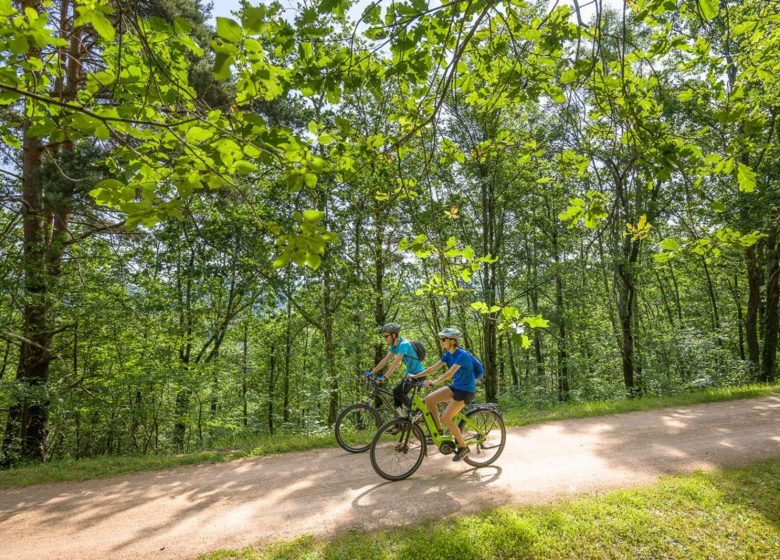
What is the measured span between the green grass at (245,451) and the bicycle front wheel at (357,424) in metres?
0.51

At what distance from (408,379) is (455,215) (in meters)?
3.34

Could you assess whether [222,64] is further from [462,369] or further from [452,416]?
[452,416]

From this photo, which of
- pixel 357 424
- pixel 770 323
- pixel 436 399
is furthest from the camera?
pixel 770 323

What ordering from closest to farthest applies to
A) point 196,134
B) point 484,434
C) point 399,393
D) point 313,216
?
point 313,216 → point 196,134 → point 484,434 → point 399,393

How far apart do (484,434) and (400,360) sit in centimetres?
166

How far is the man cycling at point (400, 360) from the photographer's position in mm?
6582

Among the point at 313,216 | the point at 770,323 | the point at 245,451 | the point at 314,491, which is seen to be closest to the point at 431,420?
the point at 314,491

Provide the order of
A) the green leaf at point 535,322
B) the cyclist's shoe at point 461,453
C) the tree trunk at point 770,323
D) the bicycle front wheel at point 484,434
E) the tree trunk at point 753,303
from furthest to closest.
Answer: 1. the tree trunk at point 753,303
2. the tree trunk at point 770,323
3. the bicycle front wheel at point 484,434
4. the cyclist's shoe at point 461,453
5. the green leaf at point 535,322

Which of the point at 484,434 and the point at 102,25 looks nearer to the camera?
the point at 102,25

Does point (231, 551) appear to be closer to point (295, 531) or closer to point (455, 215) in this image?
point (295, 531)

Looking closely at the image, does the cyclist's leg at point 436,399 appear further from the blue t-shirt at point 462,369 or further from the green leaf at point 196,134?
the green leaf at point 196,134

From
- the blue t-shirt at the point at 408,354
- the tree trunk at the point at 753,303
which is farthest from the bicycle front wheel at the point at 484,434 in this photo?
the tree trunk at the point at 753,303

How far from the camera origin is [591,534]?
4.08 metres

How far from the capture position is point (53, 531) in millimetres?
4691
